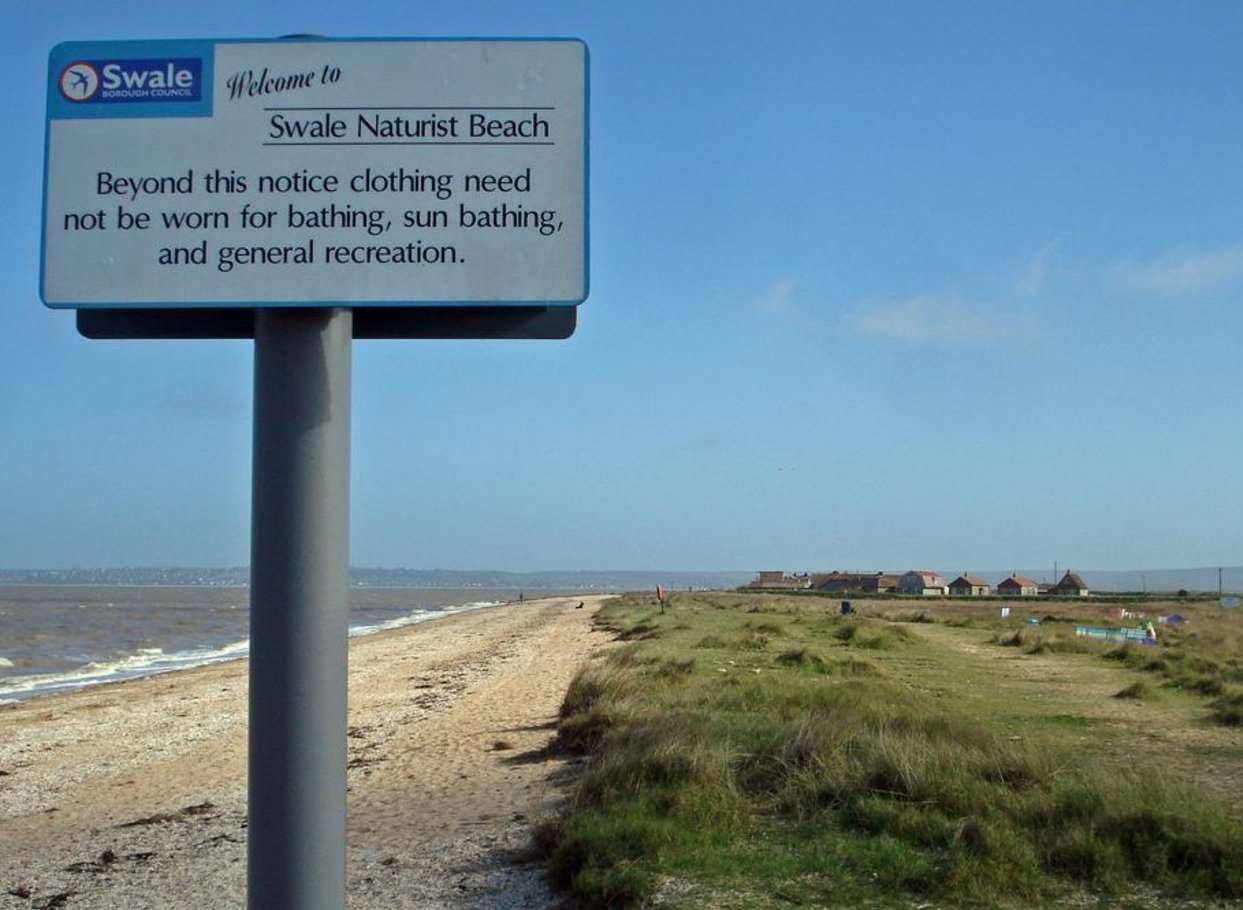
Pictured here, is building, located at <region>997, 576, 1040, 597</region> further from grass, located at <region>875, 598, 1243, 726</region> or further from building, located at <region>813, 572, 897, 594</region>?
grass, located at <region>875, 598, 1243, 726</region>

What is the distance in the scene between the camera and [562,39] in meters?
2.97

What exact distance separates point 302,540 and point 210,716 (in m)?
17.4

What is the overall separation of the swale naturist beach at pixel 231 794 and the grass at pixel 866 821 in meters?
0.65

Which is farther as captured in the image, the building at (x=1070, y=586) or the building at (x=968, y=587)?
the building at (x=968, y=587)

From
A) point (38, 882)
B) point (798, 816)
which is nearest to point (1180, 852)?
point (798, 816)

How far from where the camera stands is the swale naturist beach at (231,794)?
710 centimetres

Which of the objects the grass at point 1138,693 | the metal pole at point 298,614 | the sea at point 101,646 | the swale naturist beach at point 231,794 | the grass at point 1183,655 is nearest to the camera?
the metal pole at point 298,614

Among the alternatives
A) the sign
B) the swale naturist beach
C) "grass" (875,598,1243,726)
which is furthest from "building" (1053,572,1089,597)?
the sign

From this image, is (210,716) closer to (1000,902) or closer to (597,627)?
(1000,902)

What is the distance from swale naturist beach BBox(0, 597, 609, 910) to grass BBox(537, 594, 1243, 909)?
2.13 ft

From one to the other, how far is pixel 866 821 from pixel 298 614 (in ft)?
16.7

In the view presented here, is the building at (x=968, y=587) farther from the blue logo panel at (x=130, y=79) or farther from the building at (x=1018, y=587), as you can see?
the blue logo panel at (x=130, y=79)

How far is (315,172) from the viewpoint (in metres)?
Result: 2.98

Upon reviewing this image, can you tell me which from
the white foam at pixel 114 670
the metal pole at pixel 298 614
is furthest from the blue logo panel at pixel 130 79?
the white foam at pixel 114 670
